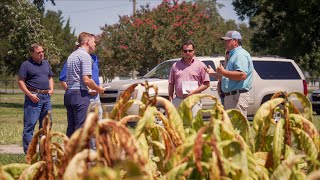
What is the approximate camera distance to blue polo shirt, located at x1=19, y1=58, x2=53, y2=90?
9836mm

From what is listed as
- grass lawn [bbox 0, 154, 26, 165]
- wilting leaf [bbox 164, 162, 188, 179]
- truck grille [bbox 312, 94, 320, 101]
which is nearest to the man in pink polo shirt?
grass lawn [bbox 0, 154, 26, 165]

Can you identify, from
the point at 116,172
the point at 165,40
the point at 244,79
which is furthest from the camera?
the point at 165,40

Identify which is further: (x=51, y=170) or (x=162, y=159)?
(x=162, y=159)

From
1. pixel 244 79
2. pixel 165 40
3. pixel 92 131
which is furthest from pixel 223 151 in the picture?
pixel 165 40

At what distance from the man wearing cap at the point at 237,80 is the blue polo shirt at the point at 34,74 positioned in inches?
131

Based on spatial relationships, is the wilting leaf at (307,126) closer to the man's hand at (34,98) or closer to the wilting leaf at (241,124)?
the wilting leaf at (241,124)

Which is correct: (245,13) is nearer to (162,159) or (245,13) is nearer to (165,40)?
(165,40)

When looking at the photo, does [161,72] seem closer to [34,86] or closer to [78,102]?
[34,86]

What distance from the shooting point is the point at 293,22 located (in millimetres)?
34500

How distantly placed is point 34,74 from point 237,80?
383 centimetres

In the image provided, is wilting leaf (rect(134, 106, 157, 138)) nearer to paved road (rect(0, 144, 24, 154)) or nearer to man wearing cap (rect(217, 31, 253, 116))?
man wearing cap (rect(217, 31, 253, 116))

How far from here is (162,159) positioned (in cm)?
199

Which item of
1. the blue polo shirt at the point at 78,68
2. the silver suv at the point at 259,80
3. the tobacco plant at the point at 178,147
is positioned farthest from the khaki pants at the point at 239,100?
the silver suv at the point at 259,80

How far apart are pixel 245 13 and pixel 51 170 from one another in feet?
118
